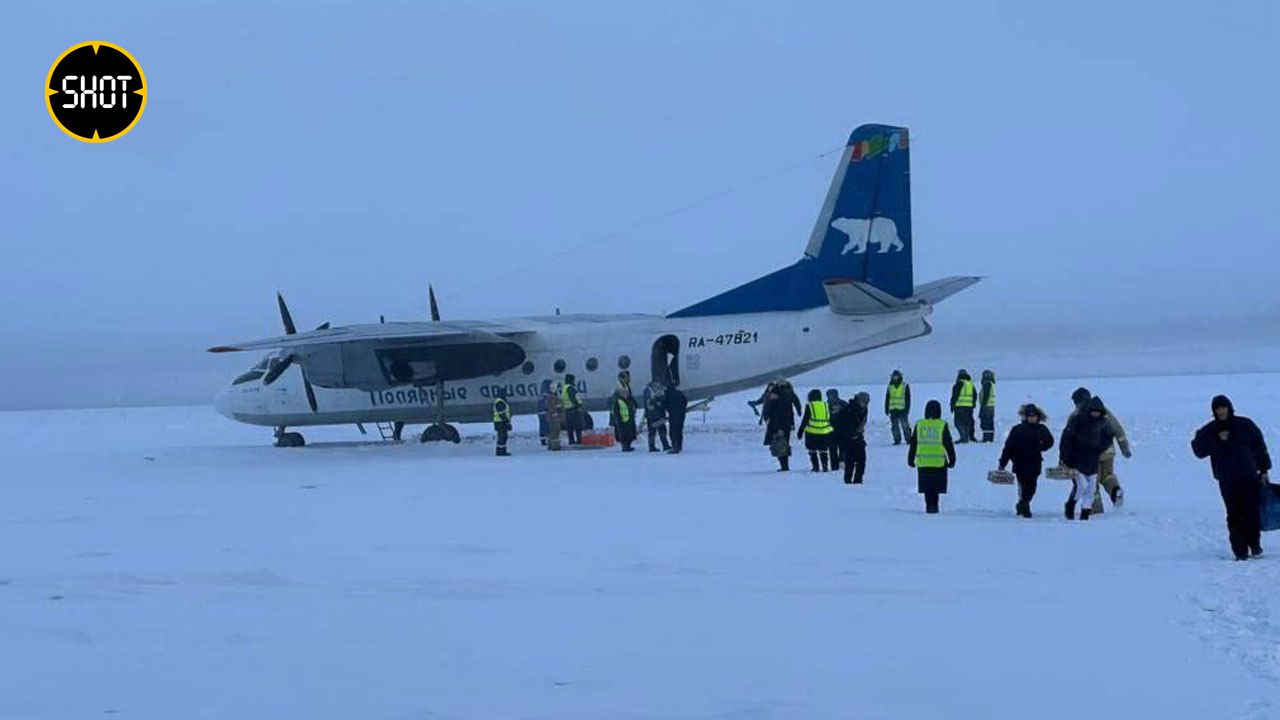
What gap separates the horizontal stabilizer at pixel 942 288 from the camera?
2712cm

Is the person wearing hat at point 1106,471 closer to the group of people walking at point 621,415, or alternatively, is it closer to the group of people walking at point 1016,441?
the group of people walking at point 1016,441

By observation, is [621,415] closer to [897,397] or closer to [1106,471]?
[897,397]

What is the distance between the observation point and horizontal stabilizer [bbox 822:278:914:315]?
24.5 m

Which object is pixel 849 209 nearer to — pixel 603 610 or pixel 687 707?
pixel 603 610

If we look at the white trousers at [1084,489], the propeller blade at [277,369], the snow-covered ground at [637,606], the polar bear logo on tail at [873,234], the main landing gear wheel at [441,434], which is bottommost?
the snow-covered ground at [637,606]

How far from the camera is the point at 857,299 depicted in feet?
81.8

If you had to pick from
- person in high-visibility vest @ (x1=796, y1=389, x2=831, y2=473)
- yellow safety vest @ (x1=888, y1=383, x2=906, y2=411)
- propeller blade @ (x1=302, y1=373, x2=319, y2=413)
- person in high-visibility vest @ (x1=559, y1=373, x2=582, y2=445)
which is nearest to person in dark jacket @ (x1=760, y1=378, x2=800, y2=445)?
person in high-visibility vest @ (x1=796, y1=389, x2=831, y2=473)

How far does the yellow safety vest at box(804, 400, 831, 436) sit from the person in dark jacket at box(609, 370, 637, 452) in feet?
18.9

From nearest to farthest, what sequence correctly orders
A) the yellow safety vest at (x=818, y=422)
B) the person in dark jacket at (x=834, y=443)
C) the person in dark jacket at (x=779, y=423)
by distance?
the yellow safety vest at (x=818, y=422) → the person in dark jacket at (x=834, y=443) → the person in dark jacket at (x=779, y=423)

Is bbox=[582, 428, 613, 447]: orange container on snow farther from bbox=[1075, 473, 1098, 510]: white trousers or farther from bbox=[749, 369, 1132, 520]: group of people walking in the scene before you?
bbox=[1075, 473, 1098, 510]: white trousers

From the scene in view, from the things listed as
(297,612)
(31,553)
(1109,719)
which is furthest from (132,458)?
(1109,719)

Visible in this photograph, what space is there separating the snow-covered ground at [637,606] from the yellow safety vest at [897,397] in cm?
645

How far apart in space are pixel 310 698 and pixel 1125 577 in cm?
596

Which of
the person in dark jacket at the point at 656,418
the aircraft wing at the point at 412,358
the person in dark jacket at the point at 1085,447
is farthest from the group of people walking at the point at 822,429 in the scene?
the aircraft wing at the point at 412,358
